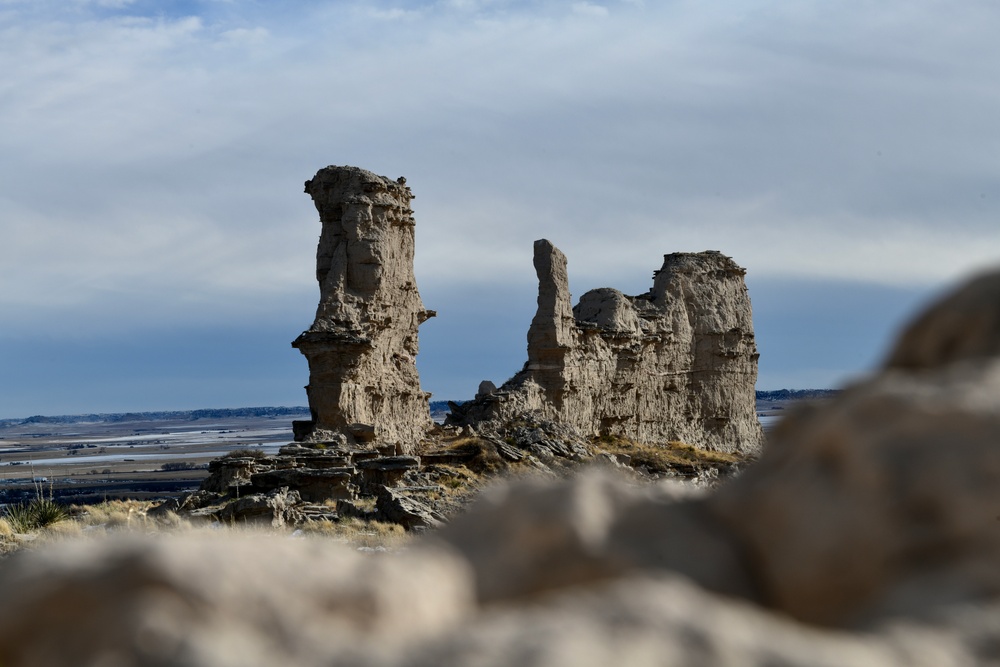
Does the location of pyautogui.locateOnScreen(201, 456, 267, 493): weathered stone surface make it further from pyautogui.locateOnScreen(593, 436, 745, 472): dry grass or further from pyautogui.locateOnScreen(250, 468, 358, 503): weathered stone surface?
pyautogui.locateOnScreen(593, 436, 745, 472): dry grass

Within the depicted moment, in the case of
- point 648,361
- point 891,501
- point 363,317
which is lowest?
point 891,501

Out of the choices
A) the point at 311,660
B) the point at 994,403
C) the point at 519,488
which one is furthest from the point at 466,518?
the point at 994,403

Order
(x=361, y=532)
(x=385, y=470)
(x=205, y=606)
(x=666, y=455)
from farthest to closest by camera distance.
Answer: (x=666, y=455) → (x=385, y=470) → (x=361, y=532) → (x=205, y=606)

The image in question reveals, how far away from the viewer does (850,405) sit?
210 centimetres

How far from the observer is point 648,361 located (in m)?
40.5

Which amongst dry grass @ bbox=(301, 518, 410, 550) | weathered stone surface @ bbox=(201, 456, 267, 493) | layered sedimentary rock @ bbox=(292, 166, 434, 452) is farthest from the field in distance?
dry grass @ bbox=(301, 518, 410, 550)

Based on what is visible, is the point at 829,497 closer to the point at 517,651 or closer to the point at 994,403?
the point at 994,403

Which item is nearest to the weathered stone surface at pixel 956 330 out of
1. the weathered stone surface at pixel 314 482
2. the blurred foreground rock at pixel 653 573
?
the blurred foreground rock at pixel 653 573

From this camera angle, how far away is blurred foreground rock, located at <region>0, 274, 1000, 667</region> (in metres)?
1.57

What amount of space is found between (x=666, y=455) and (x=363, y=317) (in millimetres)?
12883

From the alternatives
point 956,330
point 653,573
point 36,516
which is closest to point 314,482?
point 36,516

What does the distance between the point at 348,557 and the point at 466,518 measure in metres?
0.40

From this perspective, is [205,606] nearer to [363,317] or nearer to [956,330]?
[956,330]

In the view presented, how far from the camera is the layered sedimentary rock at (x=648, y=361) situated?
3528cm
